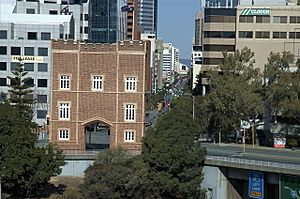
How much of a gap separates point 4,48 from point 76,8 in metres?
25.9

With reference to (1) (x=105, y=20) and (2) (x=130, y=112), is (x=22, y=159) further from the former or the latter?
(1) (x=105, y=20)

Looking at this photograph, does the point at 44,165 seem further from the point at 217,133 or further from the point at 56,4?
the point at 56,4

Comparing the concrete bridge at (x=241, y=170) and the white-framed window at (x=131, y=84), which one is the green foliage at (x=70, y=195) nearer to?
the concrete bridge at (x=241, y=170)

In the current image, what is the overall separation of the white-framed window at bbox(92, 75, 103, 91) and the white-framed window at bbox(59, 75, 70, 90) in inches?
90.3

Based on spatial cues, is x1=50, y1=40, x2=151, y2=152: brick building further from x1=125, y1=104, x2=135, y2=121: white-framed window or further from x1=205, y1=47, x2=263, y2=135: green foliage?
x1=205, y1=47, x2=263, y2=135: green foliage

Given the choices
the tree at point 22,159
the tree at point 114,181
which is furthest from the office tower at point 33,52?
the tree at point 114,181

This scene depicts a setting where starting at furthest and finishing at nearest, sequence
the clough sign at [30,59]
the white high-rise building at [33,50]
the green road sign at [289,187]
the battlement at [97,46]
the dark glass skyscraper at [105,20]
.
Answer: the dark glass skyscraper at [105,20] < the white high-rise building at [33,50] < the clough sign at [30,59] < the battlement at [97,46] < the green road sign at [289,187]

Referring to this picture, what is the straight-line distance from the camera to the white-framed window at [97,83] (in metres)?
60.1

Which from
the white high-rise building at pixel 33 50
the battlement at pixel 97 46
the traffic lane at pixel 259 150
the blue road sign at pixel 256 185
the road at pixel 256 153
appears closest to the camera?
the blue road sign at pixel 256 185

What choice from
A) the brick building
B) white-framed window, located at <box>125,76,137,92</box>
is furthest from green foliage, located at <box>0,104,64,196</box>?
white-framed window, located at <box>125,76,137,92</box>

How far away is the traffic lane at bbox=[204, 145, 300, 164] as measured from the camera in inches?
2055

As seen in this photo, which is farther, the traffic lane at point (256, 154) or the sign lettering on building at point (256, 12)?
the sign lettering on building at point (256, 12)

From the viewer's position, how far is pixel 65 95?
60.0 meters

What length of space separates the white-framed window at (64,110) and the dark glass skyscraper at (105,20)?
2752 inches
